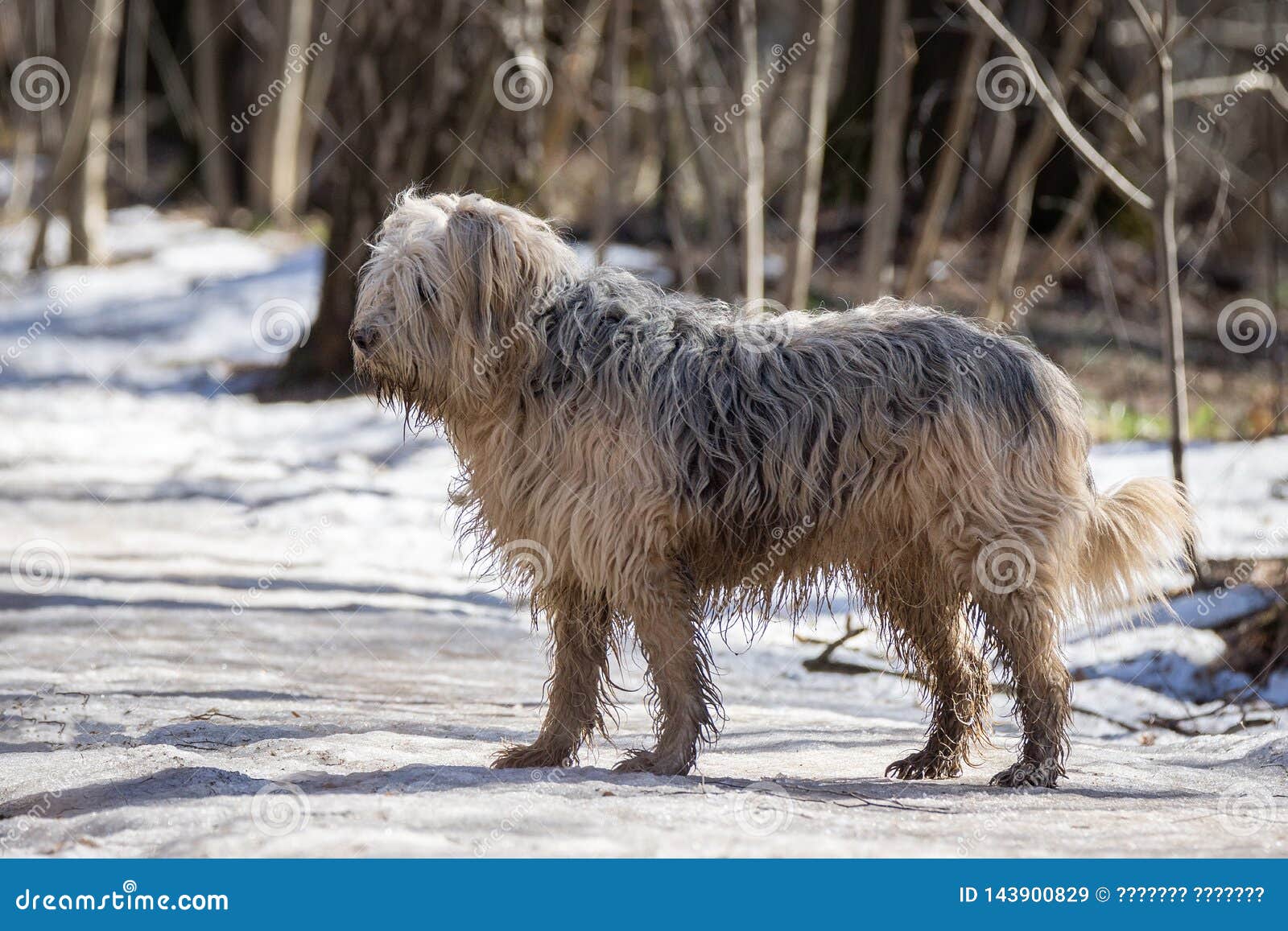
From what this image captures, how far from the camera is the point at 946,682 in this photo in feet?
19.5

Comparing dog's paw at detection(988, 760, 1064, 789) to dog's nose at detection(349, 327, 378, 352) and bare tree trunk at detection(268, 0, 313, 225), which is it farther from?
bare tree trunk at detection(268, 0, 313, 225)

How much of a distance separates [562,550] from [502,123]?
10573 millimetres

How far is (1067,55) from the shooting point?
1232cm

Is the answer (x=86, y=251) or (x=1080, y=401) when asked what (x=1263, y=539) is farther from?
(x=86, y=251)
